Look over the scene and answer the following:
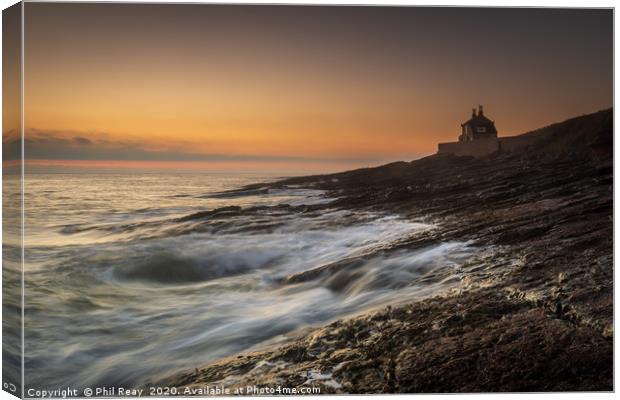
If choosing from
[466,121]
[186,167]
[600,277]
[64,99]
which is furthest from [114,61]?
[600,277]

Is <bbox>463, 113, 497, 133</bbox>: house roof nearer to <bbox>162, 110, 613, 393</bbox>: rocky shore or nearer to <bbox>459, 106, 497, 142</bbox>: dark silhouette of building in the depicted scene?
<bbox>459, 106, 497, 142</bbox>: dark silhouette of building

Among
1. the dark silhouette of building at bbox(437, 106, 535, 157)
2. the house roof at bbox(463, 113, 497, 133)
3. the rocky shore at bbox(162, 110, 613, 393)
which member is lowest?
the rocky shore at bbox(162, 110, 613, 393)

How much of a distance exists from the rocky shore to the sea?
87 mm

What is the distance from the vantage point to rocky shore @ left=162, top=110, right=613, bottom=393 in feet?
17.4

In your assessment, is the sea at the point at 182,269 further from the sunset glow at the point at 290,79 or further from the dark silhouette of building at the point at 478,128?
the dark silhouette of building at the point at 478,128

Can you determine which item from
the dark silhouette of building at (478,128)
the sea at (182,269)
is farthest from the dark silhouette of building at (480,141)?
the sea at (182,269)

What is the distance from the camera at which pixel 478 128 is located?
5.77 metres

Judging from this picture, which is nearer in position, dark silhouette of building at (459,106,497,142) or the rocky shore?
the rocky shore

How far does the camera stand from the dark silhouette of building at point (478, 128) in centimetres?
573

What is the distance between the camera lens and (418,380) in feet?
17.4

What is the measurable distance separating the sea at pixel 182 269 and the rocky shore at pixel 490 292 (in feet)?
0.28

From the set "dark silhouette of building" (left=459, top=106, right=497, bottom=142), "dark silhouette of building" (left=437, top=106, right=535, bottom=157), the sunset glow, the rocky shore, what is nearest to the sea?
the rocky shore

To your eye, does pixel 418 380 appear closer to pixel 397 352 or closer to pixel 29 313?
pixel 397 352

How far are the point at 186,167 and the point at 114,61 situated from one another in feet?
2.75
